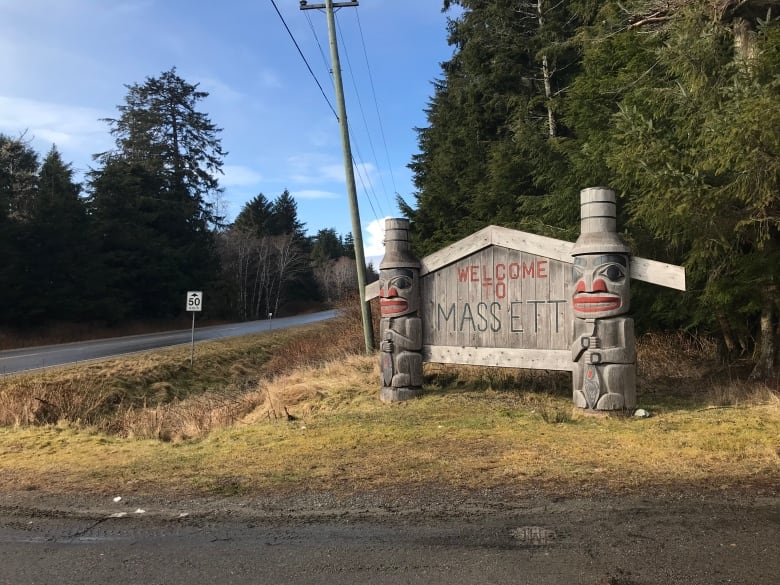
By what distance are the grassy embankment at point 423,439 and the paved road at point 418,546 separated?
548 mm

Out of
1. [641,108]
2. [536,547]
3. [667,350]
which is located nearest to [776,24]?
[641,108]

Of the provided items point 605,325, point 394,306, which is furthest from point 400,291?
point 605,325

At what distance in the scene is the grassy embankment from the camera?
17.1 feet

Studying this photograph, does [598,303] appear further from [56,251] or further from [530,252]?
[56,251]

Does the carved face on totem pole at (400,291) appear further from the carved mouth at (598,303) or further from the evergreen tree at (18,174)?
the evergreen tree at (18,174)

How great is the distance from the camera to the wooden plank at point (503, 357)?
798 centimetres

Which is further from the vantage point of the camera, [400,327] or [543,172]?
[543,172]

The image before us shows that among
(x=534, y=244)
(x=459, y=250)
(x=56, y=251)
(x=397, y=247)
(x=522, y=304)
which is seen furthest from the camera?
(x=56, y=251)

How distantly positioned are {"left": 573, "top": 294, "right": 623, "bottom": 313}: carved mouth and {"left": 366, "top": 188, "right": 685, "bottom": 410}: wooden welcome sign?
1cm

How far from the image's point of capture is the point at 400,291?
905 centimetres

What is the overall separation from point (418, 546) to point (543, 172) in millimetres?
15741

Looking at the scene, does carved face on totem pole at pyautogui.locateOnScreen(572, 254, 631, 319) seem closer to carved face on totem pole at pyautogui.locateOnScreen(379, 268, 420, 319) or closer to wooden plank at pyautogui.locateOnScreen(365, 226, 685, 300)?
wooden plank at pyautogui.locateOnScreen(365, 226, 685, 300)

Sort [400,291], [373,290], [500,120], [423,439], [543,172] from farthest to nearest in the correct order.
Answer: [500,120] → [543,172] → [373,290] → [400,291] → [423,439]

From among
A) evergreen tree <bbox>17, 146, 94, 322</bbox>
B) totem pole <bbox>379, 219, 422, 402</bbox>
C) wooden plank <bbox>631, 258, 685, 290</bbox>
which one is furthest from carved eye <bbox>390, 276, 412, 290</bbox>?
evergreen tree <bbox>17, 146, 94, 322</bbox>
